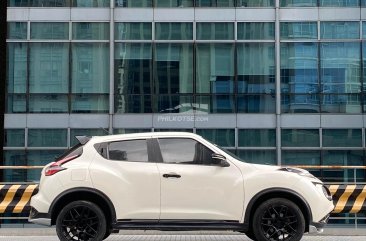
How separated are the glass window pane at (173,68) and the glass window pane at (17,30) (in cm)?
485

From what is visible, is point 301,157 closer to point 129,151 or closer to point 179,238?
point 179,238

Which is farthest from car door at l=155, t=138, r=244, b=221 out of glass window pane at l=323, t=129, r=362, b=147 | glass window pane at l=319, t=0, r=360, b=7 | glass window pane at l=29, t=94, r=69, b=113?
glass window pane at l=319, t=0, r=360, b=7

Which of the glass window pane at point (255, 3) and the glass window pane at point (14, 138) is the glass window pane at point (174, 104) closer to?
the glass window pane at point (255, 3)

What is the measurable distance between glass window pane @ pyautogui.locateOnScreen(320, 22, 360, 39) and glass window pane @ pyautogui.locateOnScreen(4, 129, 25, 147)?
11.3 m

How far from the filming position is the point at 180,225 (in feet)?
30.9

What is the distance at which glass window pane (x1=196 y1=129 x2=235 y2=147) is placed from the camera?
23.7 metres

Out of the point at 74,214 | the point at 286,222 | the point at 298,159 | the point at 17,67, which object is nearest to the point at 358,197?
the point at 286,222

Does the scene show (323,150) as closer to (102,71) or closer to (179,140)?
(102,71)

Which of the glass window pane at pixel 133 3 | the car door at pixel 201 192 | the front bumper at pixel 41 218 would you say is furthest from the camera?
the glass window pane at pixel 133 3

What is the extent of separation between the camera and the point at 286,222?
9469mm

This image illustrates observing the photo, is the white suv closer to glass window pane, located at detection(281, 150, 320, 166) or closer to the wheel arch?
the wheel arch

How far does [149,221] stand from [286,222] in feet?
6.42

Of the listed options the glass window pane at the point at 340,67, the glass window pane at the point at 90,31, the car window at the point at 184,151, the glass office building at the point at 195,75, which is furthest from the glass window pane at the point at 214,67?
the car window at the point at 184,151

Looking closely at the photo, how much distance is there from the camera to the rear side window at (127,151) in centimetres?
964
